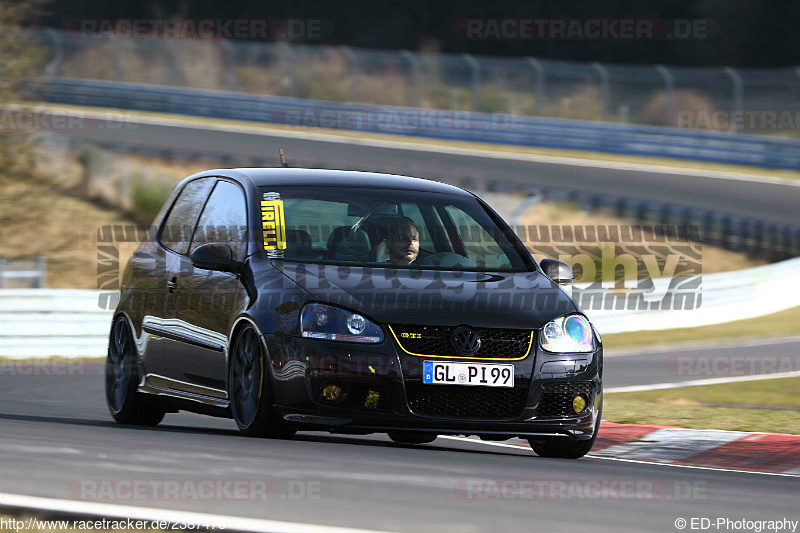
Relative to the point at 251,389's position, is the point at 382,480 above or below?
above

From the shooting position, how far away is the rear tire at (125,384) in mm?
8586

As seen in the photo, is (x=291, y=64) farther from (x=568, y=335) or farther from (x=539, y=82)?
(x=568, y=335)

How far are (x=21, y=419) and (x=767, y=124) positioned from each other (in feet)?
98.4

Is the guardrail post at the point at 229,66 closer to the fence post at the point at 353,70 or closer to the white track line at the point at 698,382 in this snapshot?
the fence post at the point at 353,70

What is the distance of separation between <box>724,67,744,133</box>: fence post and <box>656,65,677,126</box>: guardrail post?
4.54 feet

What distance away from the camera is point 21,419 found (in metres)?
8.76

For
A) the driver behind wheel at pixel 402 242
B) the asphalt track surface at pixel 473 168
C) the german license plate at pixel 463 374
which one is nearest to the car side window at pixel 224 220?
the driver behind wheel at pixel 402 242

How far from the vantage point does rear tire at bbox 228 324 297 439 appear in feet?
22.4

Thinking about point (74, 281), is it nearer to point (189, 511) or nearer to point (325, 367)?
point (325, 367)

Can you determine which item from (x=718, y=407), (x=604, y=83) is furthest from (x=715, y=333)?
(x=604, y=83)

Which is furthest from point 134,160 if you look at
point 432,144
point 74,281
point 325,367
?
point 325,367

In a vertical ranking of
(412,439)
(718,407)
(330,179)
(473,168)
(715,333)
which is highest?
(330,179)

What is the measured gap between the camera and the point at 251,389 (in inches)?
276

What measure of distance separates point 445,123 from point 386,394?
2994cm
